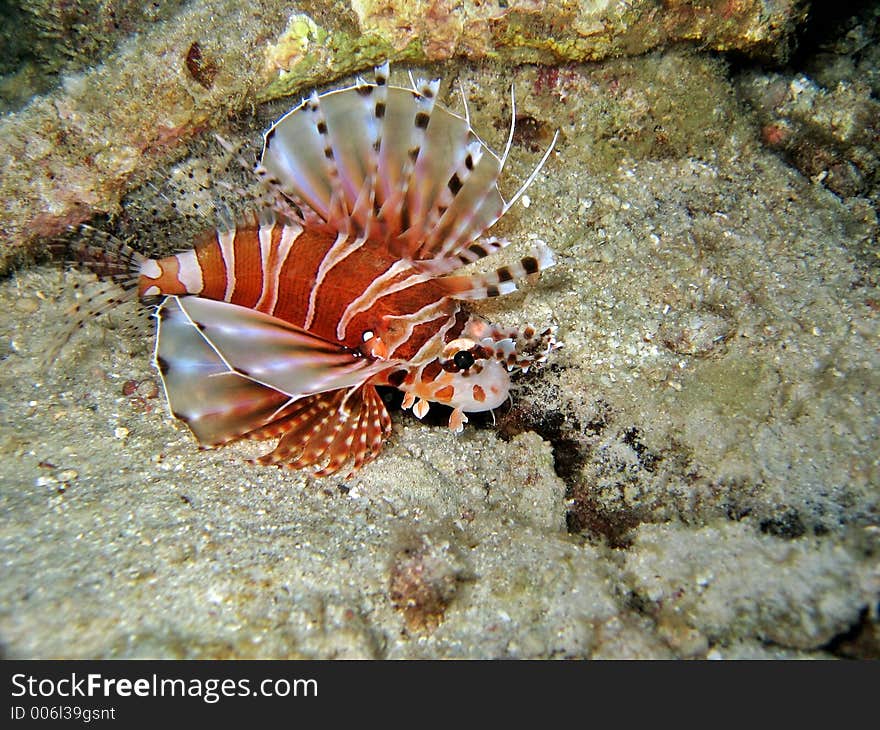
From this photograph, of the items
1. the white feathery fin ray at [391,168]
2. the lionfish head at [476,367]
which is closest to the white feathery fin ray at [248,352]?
the lionfish head at [476,367]

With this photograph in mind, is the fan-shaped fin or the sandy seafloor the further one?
the fan-shaped fin

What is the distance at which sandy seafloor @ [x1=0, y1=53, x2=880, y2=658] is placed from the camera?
7.93 ft

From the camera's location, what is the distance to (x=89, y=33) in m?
4.16

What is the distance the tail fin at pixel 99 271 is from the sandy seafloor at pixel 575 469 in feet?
0.88

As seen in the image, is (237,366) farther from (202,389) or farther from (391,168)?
(391,168)

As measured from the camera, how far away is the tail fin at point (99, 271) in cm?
369

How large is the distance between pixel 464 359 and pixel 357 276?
0.91 meters

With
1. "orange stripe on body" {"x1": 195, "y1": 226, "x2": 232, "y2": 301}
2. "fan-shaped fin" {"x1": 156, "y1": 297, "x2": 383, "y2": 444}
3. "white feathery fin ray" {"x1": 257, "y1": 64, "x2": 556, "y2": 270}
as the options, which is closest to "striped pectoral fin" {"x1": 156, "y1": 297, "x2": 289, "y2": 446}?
"fan-shaped fin" {"x1": 156, "y1": 297, "x2": 383, "y2": 444}

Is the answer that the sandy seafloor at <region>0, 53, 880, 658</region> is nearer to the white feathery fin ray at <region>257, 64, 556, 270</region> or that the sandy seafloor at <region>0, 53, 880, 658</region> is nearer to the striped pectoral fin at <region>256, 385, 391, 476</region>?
the striped pectoral fin at <region>256, 385, 391, 476</region>

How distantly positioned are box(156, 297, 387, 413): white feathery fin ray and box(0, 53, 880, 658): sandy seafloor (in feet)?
1.70

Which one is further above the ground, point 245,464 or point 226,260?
point 226,260
